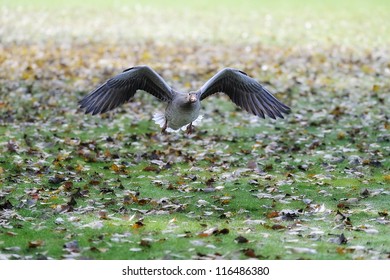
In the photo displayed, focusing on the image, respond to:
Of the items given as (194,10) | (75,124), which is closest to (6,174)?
(75,124)

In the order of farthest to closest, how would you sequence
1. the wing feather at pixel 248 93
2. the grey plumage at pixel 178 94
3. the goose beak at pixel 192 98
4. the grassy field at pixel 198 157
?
the wing feather at pixel 248 93 → the grey plumage at pixel 178 94 → the goose beak at pixel 192 98 → the grassy field at pixel 198 157

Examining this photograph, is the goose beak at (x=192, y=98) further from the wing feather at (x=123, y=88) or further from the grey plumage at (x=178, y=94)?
the wing feather at (x=123, y=88)

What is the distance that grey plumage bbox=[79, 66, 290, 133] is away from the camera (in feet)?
32.5

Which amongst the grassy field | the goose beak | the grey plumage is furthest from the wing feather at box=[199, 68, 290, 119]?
the grassy field

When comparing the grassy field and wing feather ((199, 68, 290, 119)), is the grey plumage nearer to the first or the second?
wing feather ((199, 68, 290, 119))

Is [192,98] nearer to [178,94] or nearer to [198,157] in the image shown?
[178,94]

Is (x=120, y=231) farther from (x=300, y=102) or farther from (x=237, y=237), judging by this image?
(x=300, y=102)

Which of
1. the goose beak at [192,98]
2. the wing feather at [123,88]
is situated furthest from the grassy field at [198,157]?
the goose beak at [192,98]

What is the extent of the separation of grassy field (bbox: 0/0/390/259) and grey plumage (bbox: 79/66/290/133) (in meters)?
0.93

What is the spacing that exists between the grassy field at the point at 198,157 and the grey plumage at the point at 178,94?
3.05ft

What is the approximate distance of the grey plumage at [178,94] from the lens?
9.91m

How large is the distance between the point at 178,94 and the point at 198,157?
1792 mm

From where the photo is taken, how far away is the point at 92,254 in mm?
7188

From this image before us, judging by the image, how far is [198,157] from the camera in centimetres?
1156
